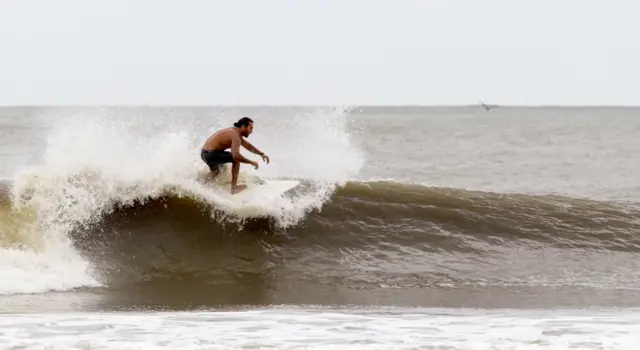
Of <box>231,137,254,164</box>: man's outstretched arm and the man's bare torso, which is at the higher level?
the man's bare torso

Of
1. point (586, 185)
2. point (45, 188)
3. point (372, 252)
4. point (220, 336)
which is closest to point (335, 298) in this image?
point (372, 252)

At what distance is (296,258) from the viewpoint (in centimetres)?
1080

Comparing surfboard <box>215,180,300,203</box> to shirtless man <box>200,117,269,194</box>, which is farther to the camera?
surfboard <box>215,180,300,203</box>

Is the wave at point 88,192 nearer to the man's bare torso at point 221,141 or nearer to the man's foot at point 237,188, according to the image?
the man's foot at point 237,188

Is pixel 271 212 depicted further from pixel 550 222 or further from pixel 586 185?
pixel 586 185

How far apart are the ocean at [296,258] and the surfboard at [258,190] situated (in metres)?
0.10

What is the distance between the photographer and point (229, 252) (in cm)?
1077

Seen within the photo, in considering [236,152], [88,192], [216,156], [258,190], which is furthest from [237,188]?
[88,192]

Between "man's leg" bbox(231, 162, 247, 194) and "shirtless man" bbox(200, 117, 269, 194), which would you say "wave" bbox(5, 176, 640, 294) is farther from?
"shirtless man" bbox(200, 117, 269, 194)

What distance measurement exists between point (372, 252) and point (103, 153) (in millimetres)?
3756

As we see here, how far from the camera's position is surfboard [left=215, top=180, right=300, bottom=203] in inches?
431

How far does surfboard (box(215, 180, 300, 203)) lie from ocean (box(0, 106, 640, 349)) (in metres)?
0.10

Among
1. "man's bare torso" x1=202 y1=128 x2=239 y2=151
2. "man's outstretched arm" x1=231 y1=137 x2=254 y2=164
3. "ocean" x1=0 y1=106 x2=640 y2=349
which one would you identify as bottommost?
"ocean" x1=0 y1=106 x2=640 y2=349

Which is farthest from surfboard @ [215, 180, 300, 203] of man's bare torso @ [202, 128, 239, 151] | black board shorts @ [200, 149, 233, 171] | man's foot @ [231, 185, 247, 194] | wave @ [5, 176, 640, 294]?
man's bare torso @ [202, 128, 239, 151]
